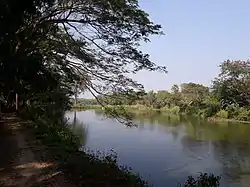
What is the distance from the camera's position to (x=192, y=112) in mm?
48969

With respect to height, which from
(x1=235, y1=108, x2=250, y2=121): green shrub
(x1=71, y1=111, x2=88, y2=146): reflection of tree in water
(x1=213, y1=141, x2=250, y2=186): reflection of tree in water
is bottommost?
(x1=213, y1=141, x2=250, y2=186): reflection of tree in water

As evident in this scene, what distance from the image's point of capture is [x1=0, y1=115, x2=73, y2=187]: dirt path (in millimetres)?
6199

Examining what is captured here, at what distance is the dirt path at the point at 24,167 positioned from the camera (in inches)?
244

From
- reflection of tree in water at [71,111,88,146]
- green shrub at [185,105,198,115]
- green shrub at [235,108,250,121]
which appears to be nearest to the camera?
reflection of tree in water at [71,111,88,146]

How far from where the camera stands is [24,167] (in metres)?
7.34

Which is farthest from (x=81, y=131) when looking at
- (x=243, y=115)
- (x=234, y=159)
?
(x=243, y=115)

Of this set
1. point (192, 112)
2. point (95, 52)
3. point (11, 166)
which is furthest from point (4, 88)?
point (192, 112)

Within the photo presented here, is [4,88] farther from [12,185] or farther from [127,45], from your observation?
[127,45]

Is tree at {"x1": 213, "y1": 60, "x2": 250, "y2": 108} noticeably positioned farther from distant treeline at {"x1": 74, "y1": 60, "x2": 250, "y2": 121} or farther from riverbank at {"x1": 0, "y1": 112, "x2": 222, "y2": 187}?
riverbank at {"x1": 0, "y1": 112, "x2": 222, "y2": 187}

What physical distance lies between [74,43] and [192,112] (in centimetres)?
3988

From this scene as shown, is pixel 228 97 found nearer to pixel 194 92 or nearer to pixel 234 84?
pixel 234 84

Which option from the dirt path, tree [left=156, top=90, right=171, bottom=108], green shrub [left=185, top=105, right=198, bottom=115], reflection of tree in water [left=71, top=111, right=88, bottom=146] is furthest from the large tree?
tree [left=156, top=90, right=171, bottom=108]

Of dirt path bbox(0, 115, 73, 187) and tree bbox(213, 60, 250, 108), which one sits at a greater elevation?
tree bbox(213, 60, 250, 108)

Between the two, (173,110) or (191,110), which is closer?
(191,110)
